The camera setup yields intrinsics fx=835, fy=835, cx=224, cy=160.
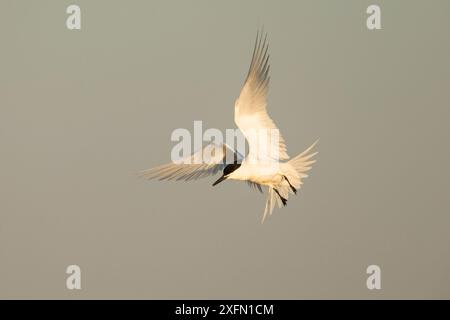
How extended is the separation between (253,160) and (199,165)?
489mm

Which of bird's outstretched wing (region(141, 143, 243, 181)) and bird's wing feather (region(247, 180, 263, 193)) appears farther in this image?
bird's wing feather (region(247, 180, 263, 193))

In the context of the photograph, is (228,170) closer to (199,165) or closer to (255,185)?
(199,165)

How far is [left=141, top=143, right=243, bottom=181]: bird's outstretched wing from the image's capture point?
7137 mm

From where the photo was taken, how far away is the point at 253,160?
708 centimetres

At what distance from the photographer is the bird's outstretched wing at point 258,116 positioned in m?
6.67

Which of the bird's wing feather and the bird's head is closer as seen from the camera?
the bird's head

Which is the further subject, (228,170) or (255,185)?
(255,185)

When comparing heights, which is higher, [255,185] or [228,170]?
[228,170]

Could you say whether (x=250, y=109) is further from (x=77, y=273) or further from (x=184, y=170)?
(x=77, y=273)

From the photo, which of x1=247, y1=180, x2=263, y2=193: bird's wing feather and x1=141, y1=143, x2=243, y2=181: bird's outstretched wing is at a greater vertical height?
x1=141, y1=143, x2=243, y2=181: bird's outstretched wing

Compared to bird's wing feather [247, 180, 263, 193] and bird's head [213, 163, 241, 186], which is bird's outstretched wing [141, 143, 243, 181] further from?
bird's wing feather [247, 180, 263, 193]

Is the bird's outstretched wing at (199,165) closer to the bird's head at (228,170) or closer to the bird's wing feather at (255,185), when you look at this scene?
the bird's head at (228,170)

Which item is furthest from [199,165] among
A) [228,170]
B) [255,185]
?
[255,185]
